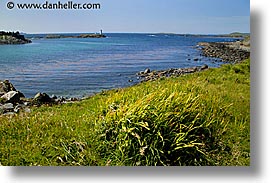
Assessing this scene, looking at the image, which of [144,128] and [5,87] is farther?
[5,87]

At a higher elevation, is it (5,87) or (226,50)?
(226,50)

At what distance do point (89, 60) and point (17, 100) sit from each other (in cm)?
54

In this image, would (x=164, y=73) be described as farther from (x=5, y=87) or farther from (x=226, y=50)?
(x=5, y=87)

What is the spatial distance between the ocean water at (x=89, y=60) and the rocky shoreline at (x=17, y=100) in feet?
0.12

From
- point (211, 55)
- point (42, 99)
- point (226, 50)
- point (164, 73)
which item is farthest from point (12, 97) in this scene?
point (226, 50)

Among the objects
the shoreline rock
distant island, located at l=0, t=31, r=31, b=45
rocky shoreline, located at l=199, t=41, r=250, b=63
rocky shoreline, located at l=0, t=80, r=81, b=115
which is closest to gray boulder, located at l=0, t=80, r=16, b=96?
rocky shoreline, located at l=0, t=80, r=81, b=115

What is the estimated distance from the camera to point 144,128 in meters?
3.49

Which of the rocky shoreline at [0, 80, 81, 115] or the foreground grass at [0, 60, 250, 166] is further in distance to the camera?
the rocky shoreline at [0, 80, 81, 115]

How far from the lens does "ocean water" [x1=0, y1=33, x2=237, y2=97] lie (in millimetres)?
3658

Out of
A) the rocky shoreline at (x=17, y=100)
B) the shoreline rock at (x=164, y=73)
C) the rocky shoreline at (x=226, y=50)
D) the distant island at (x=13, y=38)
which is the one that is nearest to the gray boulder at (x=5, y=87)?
the rocky shoreline at (x=17, y=100)

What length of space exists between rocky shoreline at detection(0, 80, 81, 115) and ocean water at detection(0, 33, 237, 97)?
4 centimetres

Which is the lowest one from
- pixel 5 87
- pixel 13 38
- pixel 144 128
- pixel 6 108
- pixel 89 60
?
pixel 144 128

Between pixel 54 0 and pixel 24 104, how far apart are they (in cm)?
71

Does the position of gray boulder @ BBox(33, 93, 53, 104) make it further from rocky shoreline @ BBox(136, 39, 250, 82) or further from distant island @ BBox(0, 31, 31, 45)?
rocky shoreline @ BBox(136, 39, 250, 82)
